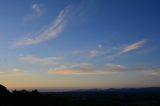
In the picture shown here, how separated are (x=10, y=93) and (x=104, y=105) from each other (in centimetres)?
3193

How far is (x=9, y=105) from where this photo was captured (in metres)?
69.2

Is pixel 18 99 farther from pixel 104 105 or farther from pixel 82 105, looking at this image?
pixel 104 105

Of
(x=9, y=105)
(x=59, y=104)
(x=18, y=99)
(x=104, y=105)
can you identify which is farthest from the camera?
(x=104, y=105)

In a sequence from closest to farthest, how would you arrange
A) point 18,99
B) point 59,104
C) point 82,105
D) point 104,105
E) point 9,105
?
point 9,105, point 18,99, point 59,104, point 82,105, point 104,105

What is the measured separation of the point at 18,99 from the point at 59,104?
11360 mm

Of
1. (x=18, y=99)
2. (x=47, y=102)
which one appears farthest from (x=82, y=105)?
(x=18, y=99)

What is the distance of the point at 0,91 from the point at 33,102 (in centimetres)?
1033

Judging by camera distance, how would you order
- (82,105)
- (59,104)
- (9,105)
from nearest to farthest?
(9,105), (59,104), (82,105)

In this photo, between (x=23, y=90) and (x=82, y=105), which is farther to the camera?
(x=82, y=105)

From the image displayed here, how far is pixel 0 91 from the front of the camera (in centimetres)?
7869

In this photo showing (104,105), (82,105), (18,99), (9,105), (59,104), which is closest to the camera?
(9,105)

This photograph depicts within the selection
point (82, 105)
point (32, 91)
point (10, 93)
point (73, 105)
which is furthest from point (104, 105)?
point (10, 93)

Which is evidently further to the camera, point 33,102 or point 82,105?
point 82,105

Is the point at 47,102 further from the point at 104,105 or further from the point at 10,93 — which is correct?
the point at 104,105
